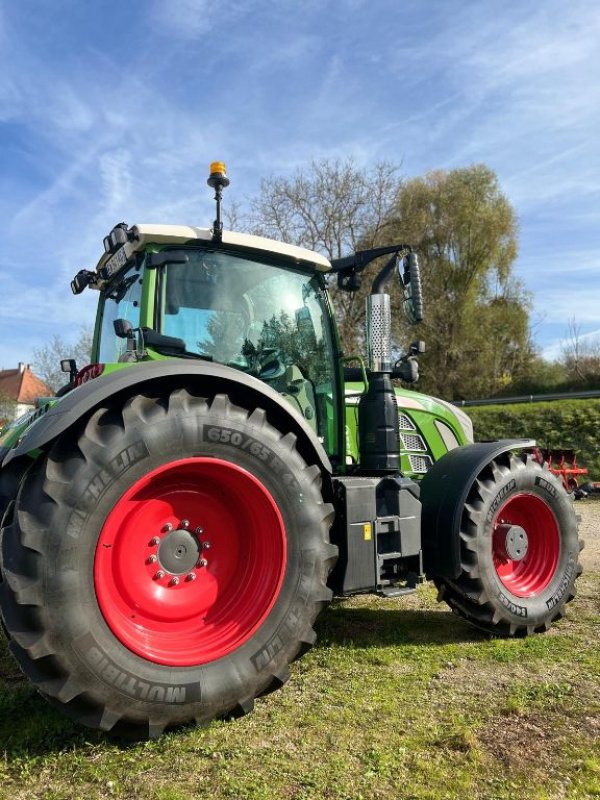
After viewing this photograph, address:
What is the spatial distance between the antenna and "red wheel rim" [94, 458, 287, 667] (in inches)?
58.5

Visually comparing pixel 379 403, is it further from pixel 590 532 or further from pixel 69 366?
pixel 590 532

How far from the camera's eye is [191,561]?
3020mm

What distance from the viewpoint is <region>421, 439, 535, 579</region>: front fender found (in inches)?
156

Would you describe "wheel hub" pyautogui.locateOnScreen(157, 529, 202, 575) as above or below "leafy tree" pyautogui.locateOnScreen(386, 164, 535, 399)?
below

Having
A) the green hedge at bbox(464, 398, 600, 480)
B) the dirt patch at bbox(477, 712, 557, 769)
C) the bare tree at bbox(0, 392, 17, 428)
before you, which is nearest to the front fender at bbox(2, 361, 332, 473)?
the dirt patch at bbox(477, 712, 557, 769)

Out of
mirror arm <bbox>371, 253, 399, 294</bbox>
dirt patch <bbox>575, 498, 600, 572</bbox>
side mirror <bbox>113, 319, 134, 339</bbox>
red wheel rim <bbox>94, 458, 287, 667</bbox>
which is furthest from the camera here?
dirt patch <bbox>575, 498, 600, 572</bbox>

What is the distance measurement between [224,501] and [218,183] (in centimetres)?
181

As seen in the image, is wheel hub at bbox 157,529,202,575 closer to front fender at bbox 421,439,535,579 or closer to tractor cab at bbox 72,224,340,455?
tractor cab at bbox 72,224,340,455

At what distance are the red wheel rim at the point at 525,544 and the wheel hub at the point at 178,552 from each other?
7.07 ft

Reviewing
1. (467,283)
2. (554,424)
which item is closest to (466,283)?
(467,283)

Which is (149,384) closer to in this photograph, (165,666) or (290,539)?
(290,539)

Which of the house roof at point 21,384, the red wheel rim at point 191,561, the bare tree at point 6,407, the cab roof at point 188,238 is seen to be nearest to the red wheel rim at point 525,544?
the red wheel rim at point 191,561

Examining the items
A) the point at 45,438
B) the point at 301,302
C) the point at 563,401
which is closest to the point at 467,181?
the point at 563,401

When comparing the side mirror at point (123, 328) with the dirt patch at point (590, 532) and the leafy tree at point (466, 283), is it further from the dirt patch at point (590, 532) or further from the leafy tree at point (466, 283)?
the leafy tree at point (466, 283)
